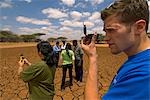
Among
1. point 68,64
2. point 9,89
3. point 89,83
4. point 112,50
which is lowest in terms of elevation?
point 9,89

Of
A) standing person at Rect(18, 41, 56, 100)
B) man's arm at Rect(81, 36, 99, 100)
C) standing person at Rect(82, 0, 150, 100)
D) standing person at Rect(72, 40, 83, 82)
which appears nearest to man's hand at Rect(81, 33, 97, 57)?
man's arm at Rect(81, 36, 99, 100)

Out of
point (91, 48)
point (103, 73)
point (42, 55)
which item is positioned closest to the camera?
point (91, 48)

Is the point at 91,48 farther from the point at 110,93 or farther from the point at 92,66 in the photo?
the point at 110,93

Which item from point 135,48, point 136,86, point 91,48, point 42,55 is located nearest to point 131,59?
point 135,48

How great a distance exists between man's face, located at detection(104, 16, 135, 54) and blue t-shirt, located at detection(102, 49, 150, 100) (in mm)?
50

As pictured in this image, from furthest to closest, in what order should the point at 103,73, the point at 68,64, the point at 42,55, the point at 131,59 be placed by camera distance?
the point at 103,73
the point at 68,64
the point at 42,55
the point at 131,59

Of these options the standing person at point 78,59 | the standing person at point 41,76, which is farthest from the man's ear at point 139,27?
the standing person at point 78,59

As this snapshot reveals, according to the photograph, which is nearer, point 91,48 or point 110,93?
point 110,93

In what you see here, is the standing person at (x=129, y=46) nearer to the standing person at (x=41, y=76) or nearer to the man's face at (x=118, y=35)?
the man's face at (x=118, y=35)

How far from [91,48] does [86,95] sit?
24cm

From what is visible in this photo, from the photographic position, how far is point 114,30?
4.00 feet

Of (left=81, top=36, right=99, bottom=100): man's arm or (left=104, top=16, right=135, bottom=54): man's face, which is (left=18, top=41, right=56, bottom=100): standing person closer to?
(left=81, top=36, right=99, bottom=100): man's arm

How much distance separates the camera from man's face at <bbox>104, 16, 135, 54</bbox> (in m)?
1.19

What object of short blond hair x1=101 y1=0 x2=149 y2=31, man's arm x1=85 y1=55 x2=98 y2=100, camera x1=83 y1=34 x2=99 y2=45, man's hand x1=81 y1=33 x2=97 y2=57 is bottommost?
man's arm x1=85 y1=55 x2=98 y2=100
